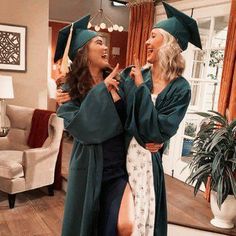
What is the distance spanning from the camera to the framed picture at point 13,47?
3920 millimetres

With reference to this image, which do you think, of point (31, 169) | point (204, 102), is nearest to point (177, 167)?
point (204, 102)

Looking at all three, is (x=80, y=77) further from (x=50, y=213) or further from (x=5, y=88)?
(x=5, y=88)

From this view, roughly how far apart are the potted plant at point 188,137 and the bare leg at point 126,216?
2442 millimetres

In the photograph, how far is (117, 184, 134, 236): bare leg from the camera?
55.0 inches

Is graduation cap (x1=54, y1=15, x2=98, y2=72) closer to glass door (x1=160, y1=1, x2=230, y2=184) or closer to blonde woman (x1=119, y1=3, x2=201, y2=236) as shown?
blonde woman (x1=119, y1=3, x2=201, y2=236)

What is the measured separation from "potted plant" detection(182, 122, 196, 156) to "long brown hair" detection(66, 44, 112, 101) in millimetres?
2455

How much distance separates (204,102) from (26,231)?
2362 millimetres

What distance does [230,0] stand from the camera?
10.2 ft

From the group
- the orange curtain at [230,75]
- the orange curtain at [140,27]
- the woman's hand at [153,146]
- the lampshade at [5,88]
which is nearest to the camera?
the woman's hand at [153,146]

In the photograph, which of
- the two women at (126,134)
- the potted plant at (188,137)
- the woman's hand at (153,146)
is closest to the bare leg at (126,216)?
the two women at (126,134)

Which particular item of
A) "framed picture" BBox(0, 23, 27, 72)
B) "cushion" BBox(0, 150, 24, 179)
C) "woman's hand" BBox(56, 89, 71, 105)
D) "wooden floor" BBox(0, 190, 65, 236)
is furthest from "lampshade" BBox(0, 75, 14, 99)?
"woman's hand" BBox(56, 89, 71, 105)

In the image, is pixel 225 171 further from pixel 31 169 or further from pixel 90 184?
pixel 31 169

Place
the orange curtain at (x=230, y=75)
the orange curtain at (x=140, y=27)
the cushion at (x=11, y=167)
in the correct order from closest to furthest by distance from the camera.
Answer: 1. the orange curtain at (x=230, y=75)
2. the cushion at (x=11, y=167)
3. the orange curtain at (x=140, y=27)

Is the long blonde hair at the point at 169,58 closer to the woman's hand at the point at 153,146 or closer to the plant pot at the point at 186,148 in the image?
the woman's hand at the point at 153,146
